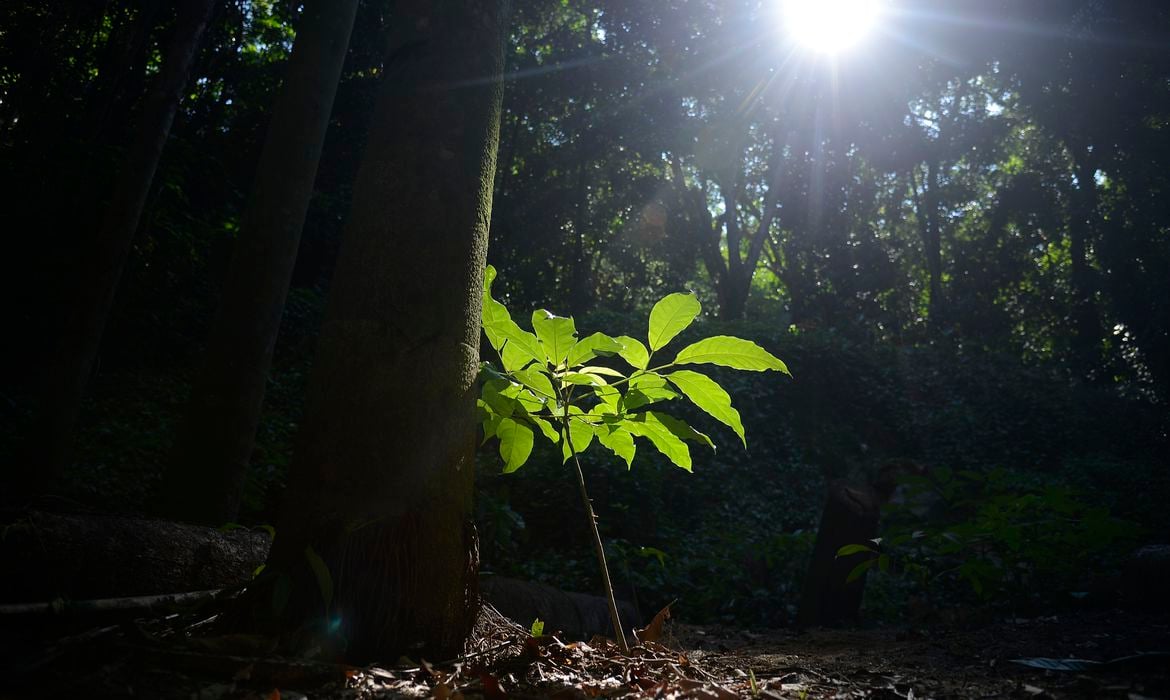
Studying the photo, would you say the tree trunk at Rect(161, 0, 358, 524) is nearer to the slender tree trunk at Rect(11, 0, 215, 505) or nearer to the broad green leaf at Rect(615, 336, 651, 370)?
the broad green leaf at Rect(615, 336, 651, 370)

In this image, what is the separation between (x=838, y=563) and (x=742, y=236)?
23.2m

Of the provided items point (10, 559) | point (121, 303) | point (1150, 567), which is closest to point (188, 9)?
point (121, 303)

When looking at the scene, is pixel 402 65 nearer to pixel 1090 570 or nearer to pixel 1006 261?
pixel 1090 570

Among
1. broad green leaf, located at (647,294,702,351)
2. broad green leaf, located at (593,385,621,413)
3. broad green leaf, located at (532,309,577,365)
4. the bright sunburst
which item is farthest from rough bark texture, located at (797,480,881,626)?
the bright sunburst

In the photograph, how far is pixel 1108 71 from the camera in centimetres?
1420

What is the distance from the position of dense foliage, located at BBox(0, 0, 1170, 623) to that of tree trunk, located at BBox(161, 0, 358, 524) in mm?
584

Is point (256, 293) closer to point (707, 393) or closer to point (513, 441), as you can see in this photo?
point (513, 441)

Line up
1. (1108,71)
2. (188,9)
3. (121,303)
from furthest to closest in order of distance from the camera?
(1108,71)
(121,303)
(188,9)

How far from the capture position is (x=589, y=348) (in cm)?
177

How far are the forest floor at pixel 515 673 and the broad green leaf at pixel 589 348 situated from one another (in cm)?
68

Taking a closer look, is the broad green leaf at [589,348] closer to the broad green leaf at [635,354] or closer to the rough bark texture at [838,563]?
the broad green leaf at [635,354]

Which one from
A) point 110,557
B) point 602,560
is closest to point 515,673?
point 602,560


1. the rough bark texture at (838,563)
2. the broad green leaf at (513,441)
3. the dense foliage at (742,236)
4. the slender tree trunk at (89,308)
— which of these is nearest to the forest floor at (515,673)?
the broad green leaf at (513,441)

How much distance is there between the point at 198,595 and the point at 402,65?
151 cm
